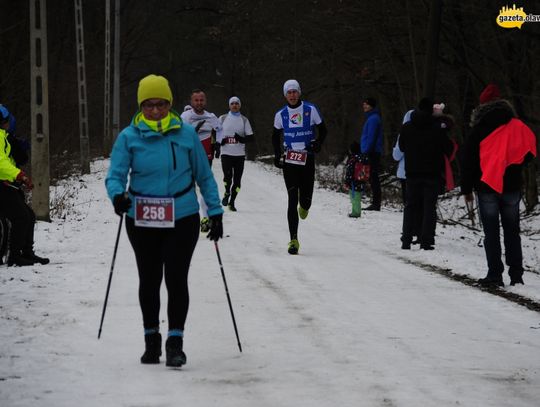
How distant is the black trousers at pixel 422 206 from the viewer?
525 inches

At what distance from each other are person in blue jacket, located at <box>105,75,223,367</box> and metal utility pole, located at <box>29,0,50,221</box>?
9.08m

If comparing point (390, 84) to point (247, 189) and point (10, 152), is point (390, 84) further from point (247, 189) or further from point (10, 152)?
point (10, 152)

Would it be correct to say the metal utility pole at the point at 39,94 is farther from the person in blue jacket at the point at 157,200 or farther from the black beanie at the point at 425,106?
the person in blue jacket at the point at 157,200

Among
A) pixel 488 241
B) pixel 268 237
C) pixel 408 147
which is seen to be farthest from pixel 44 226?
pixel 488 241

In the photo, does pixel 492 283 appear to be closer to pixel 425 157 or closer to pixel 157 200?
pixel 425 157

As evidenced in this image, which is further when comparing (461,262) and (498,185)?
(461,262)

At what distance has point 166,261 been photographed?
20.9 feet

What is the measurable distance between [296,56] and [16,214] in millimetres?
27205

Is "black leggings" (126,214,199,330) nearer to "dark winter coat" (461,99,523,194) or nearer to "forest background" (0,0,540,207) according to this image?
"dark winter coat" (461,99,523,194)

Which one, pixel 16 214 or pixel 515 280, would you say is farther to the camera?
pixel 16 214

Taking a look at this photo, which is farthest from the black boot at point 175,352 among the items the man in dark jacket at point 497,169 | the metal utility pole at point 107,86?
the metal utility pole at point 107,86

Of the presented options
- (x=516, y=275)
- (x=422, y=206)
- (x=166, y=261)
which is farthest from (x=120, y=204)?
(x=422, y=206)

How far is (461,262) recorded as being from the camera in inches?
476

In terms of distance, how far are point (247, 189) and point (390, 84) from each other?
23.8 ft
